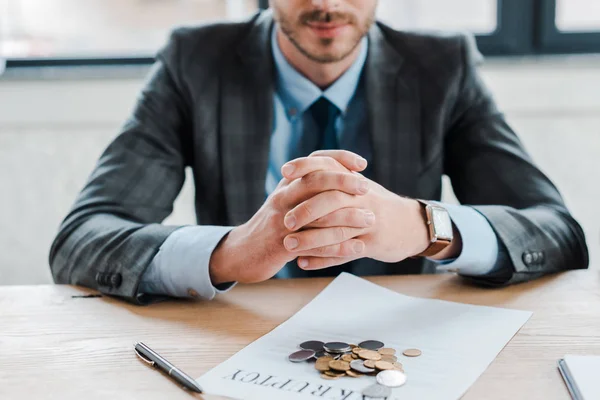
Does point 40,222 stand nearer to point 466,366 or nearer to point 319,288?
point 319,288

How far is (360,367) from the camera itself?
80 cm

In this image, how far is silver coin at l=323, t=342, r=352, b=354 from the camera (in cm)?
85

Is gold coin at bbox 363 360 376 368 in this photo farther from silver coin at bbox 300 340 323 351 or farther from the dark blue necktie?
the dark blue necktie

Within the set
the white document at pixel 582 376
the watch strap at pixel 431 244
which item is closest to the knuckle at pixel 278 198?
the watch strap at pixel 431 244

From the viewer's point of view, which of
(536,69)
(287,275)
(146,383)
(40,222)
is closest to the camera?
(146,383)

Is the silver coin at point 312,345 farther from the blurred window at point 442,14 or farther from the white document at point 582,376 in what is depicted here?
the blurred window at point 442,14

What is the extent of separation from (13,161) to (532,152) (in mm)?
1809

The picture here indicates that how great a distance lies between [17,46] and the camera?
2.50 metres

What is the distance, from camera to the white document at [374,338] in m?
0.76

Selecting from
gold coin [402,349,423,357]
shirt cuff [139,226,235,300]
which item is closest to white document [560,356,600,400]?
gold coin [402,349,423,357]

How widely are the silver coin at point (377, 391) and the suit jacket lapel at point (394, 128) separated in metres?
0.82

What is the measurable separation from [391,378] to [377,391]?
0.10 ft

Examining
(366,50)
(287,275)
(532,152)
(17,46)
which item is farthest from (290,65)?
(17,46)

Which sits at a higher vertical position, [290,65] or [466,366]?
[290,65]
